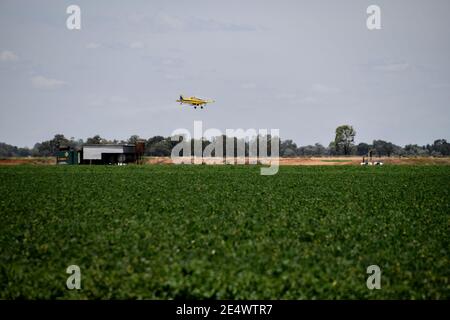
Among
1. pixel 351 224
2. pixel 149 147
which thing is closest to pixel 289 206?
pixel 351 224

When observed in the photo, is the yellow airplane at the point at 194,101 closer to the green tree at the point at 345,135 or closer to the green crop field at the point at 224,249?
the green crop field at the point at 224,249

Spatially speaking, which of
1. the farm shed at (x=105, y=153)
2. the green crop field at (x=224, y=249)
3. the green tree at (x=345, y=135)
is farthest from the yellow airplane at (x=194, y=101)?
the green tree at (x=345, y=135)

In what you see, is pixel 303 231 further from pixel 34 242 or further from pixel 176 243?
pixel 34 242

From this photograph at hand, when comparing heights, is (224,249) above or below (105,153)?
below

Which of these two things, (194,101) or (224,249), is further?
(194,101)

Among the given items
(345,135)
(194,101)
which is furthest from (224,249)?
(345,135)

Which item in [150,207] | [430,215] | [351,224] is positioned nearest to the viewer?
[351,224]

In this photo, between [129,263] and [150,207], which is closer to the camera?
[129,263]

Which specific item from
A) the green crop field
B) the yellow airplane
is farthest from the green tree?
the green crop field

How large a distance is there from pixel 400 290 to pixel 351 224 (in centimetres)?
715

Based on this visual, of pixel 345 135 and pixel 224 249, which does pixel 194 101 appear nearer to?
pixel 224 249

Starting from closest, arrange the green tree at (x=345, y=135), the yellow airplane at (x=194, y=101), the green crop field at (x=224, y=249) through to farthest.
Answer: the green crop field at (x=224, y=249), the yellow airplane at (x=194, y=101), the green tree at (x=345, y=135)

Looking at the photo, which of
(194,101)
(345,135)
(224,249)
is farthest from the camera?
(345,135)

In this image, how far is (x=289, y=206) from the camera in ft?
71.5
